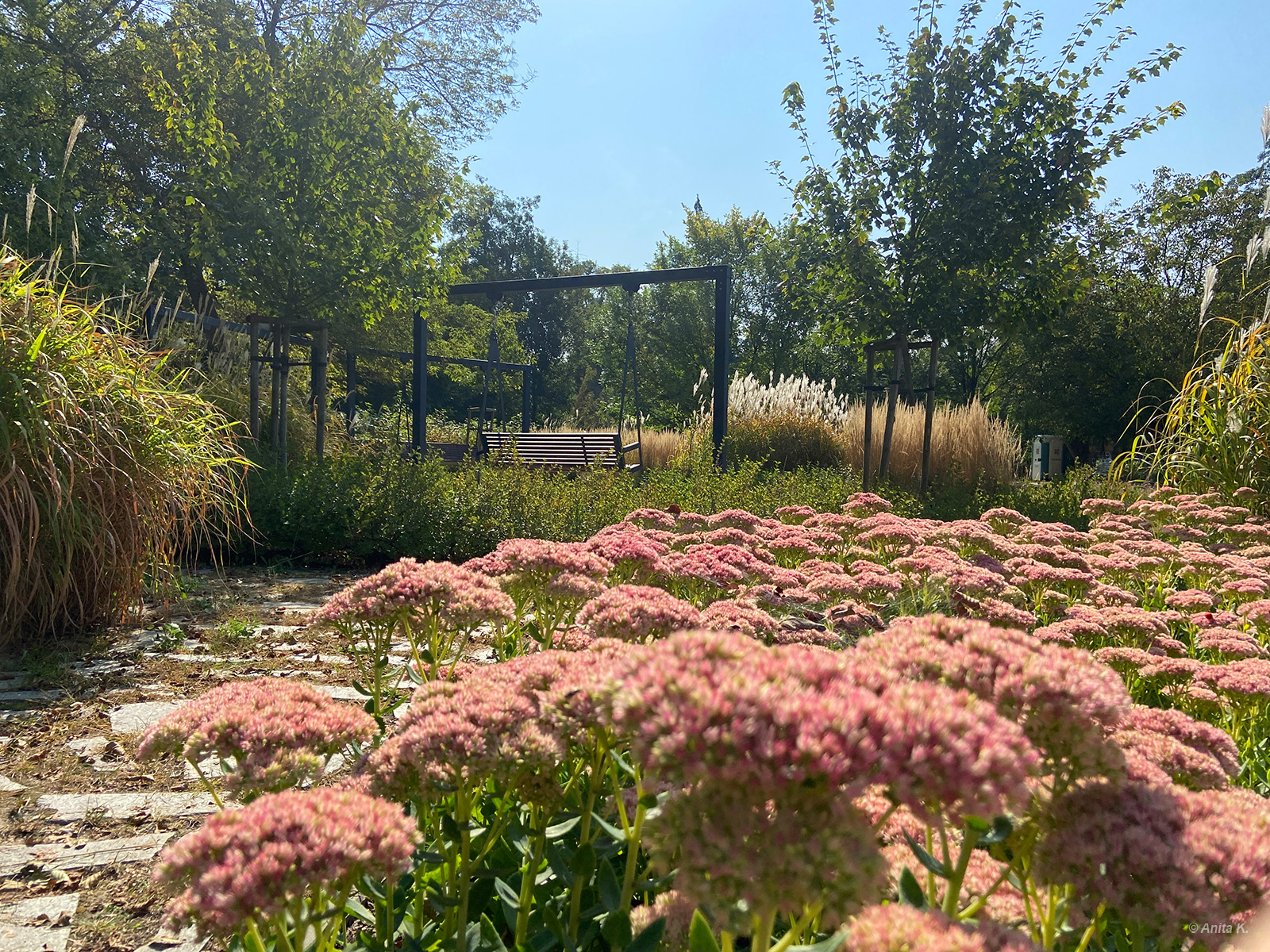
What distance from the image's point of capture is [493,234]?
140 ft

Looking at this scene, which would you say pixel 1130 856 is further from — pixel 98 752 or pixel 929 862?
pixel 98 752

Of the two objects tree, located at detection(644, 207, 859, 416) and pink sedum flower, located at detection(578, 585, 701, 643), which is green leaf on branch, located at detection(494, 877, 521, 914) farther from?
tree, located at detection(644, 207, 859, 416)

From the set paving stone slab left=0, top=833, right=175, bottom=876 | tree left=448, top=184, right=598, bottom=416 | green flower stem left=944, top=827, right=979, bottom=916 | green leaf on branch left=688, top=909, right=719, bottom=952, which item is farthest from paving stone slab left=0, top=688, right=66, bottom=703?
tree left=448, top=184, right=598, bottom=416

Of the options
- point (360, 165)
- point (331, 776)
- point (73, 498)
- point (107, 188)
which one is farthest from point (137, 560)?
point (107, 188)

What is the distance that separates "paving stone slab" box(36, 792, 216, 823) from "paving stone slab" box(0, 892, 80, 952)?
0.47 meters

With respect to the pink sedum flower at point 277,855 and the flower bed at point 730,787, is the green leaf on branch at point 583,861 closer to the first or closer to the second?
the flower bed at point 730,787

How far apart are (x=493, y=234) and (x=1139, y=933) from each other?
4478cm

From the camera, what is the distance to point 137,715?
3.37m

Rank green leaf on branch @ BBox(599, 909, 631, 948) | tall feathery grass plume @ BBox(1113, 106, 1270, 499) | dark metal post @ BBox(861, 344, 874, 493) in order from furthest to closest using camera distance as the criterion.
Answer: dark metal post @ BBox(861, 344, 874, 493) → tall feathery grass plume @ BBox(1113, 106, 1270, 499) → green leaf on branch @ BBox(599, 909, 631, 948)

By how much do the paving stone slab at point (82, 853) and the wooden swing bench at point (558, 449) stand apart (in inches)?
308

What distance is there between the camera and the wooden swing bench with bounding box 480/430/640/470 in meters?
10.4

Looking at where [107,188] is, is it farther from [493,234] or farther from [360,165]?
[493,234]

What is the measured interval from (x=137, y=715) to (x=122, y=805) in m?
0.85

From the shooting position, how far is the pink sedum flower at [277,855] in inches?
36.4
